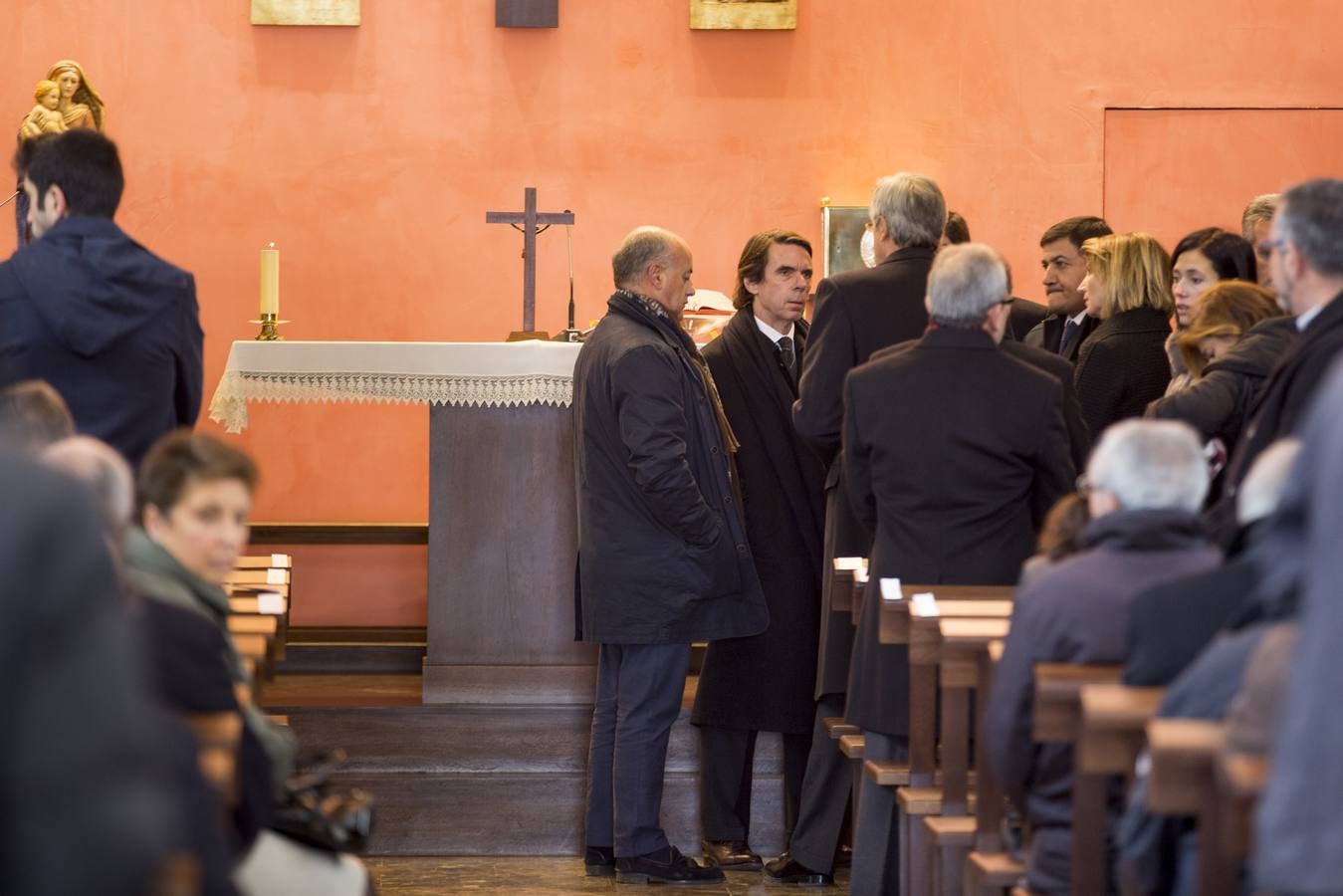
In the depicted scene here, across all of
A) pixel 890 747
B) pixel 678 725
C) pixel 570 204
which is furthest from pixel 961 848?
pixel 570 204

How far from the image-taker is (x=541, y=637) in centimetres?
598

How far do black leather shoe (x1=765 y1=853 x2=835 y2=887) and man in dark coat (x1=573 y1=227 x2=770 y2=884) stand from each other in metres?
0.16

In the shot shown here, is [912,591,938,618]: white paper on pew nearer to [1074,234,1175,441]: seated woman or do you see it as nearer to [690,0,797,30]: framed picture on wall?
[1074,234,1175,441]: seated woman

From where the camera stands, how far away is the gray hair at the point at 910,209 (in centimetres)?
489

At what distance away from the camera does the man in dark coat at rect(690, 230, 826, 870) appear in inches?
217

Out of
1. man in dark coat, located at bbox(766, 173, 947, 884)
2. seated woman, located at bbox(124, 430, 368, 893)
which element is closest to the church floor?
man in dark coat, located at bbox(766, 173, 947, 884)

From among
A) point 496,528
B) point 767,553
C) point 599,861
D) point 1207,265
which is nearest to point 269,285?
point 496,528

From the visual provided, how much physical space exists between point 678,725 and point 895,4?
377 centimetres

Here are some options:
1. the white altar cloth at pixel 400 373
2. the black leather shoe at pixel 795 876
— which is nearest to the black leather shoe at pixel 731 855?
the black leather shoe at pixel 795 876

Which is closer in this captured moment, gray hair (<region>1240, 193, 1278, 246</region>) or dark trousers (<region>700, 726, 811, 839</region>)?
gray hair (<region>1240, 193, 1278, 246</region>)

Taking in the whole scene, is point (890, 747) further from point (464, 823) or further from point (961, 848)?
point (464, 823)

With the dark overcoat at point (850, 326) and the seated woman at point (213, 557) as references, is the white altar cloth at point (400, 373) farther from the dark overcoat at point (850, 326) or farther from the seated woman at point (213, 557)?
the seated woman at point (213, 557)

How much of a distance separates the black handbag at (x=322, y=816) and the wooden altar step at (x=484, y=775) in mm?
2443

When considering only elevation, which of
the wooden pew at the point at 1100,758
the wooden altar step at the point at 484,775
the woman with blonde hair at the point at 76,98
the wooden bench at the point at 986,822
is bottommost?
the wooden altar step at the point at 484,775
